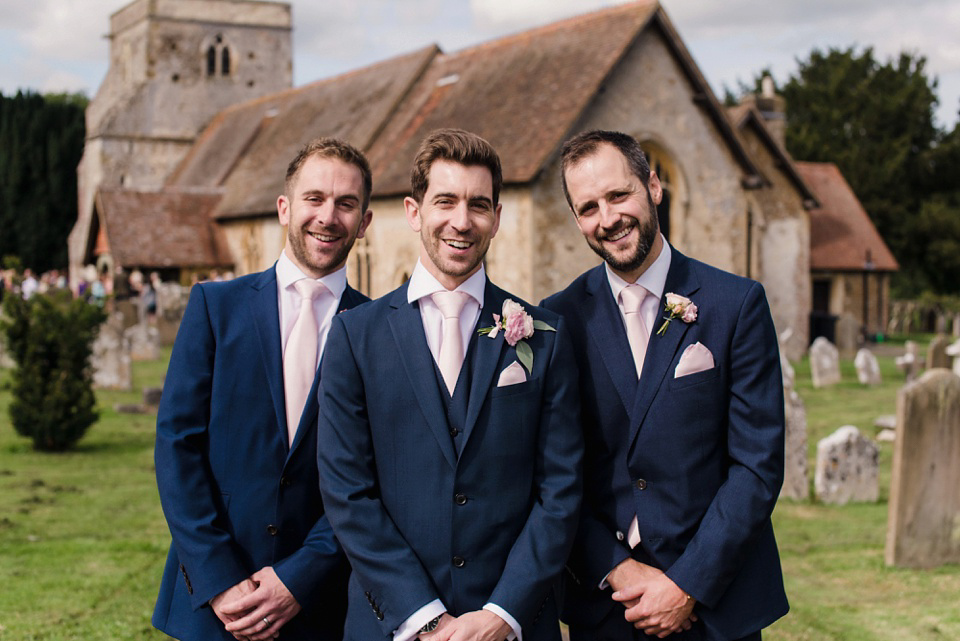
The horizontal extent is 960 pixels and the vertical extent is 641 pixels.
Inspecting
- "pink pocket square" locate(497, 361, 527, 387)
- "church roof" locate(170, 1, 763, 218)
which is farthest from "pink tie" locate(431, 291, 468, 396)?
"church roof" locate(170, 1, 763, 218)

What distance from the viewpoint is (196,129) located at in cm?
4238

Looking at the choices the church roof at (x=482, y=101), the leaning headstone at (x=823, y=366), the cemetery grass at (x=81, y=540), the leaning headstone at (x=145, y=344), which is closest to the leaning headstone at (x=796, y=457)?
the cemetery grass at (x=81, y=540)

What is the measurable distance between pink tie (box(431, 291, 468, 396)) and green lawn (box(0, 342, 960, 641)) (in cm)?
338

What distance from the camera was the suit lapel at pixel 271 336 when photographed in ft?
10.4

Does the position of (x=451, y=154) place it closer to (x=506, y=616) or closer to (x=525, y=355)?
(x=525, y=355)

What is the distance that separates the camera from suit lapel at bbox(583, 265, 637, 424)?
3.07 metres

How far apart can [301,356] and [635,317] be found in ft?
3.66

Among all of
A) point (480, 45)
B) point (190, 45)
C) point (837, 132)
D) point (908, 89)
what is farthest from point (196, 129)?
point (908, 89)

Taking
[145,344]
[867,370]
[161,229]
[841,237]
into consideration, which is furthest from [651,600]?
[161,229]

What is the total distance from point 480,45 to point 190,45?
79.6 feet

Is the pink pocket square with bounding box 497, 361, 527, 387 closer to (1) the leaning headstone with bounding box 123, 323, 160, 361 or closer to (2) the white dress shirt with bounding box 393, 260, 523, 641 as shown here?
(2) the white dress shirt with bounding box 393, 260, 523, 641

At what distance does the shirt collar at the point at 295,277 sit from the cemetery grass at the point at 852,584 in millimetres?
3528

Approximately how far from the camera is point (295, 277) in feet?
10.8

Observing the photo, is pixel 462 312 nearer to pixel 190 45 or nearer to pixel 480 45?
pixel 480 45
